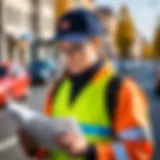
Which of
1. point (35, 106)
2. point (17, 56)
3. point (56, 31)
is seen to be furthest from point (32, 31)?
point (56, 31)

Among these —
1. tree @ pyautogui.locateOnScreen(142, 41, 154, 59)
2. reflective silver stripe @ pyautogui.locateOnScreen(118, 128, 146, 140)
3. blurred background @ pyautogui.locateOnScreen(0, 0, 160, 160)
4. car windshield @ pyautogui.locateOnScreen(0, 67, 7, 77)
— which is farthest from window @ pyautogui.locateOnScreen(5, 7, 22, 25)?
tree @ pyautogui.locateOnScreen(142, 41, 154, 59)

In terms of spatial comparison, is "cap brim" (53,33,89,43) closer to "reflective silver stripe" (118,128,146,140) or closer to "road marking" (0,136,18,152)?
"reflective silver stripe" (118,128,146,140)

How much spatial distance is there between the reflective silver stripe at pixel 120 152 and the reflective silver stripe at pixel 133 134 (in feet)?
0.12

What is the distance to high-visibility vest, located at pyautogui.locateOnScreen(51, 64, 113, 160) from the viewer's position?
2.40 m

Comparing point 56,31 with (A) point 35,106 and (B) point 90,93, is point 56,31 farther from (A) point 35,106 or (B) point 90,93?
(A) point 35,106

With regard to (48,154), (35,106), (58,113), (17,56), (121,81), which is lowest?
(17,56)

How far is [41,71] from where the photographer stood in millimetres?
29797

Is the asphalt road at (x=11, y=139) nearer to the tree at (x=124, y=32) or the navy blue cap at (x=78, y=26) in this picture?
the navy blue cap at (x=78, y=26)

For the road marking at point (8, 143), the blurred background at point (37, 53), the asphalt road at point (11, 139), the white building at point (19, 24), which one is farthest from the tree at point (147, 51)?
the road marking at point (8, 143)

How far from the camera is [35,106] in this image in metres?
16.9

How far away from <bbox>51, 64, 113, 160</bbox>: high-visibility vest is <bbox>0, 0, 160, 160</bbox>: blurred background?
8.9 inches

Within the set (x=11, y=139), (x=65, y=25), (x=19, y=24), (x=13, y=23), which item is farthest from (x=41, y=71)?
(x=65, y=25)

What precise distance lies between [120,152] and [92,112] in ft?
0.68

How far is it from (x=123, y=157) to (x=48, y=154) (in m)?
0.41
